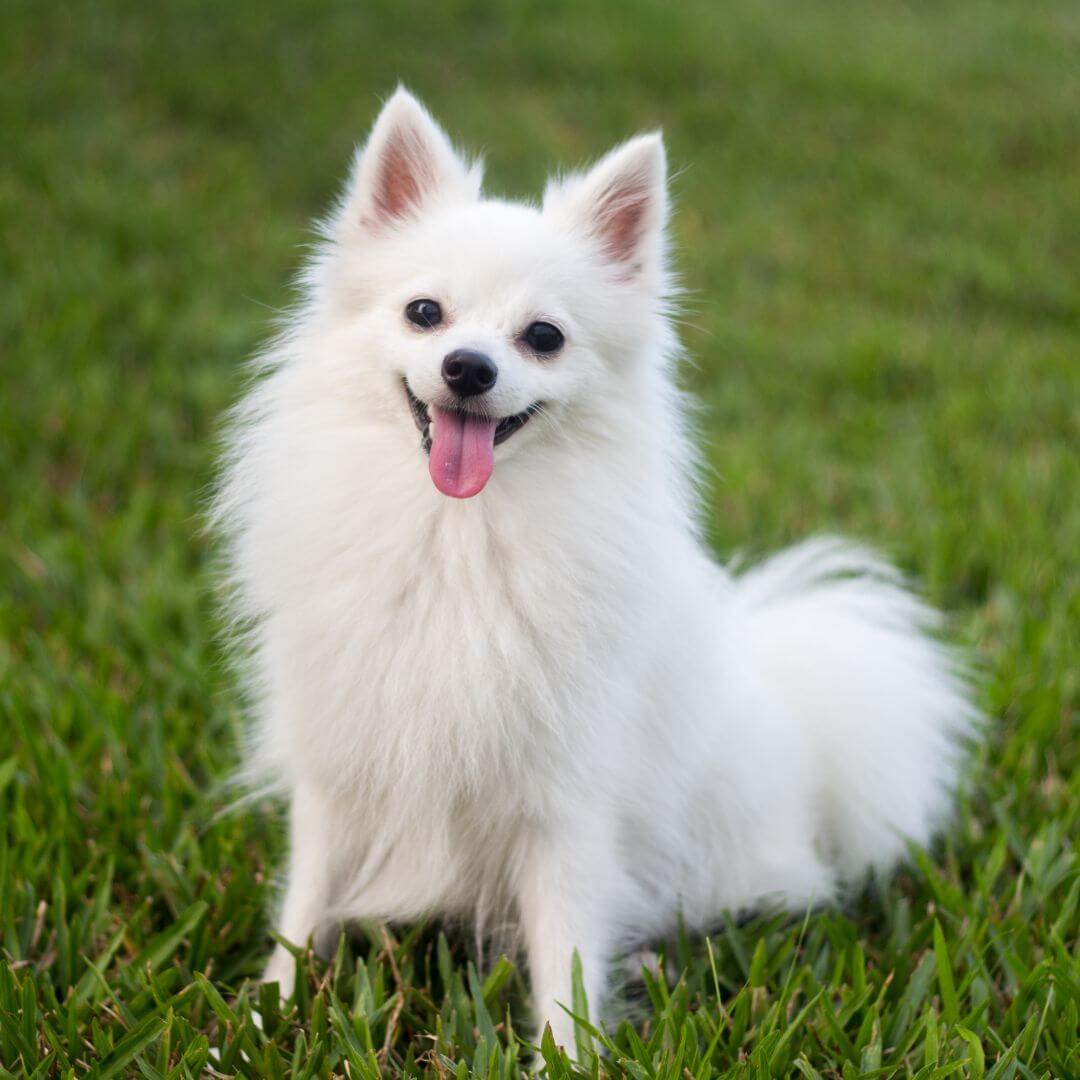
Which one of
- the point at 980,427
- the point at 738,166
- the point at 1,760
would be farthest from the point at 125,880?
the point at 738,166

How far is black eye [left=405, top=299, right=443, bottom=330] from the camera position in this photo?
6.88 ft

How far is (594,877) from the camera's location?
2.27 m

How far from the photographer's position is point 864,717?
110 inches

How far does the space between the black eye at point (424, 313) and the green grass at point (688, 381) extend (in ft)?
4.24

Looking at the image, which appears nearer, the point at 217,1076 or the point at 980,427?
the point at 217,1076

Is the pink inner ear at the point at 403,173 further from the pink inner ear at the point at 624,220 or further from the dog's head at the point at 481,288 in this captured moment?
the pink inner ear at the point at 624,220

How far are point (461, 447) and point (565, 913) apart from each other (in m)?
0.94

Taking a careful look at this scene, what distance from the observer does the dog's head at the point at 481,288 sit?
2.01m

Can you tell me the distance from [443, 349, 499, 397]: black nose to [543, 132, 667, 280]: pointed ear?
48 centimetres

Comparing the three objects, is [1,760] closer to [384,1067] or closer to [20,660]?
[20,660]

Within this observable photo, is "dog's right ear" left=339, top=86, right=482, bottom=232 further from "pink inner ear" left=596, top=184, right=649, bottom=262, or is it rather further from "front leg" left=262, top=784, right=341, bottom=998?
"front leg" left=262, top=784, right=341, bottom=998

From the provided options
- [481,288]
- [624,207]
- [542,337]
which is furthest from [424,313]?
[624,207]

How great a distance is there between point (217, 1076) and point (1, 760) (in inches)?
51.7

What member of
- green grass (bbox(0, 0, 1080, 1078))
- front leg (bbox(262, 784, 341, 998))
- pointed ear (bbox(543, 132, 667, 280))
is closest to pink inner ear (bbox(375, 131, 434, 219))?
pointed ear (bbox(543, 132, 667, 280))
